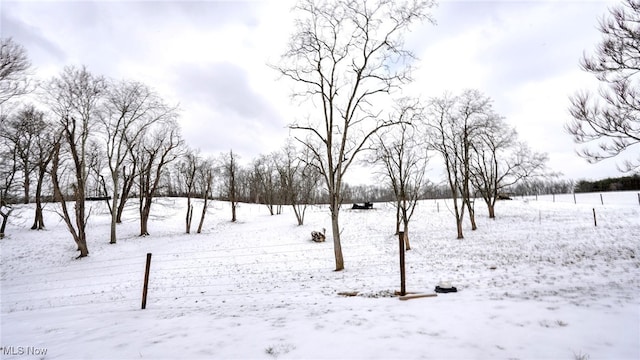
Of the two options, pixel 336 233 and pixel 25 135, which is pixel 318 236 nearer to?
pixel 336 233


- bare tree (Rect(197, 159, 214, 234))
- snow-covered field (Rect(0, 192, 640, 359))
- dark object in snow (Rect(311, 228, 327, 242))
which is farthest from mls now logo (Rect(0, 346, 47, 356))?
bare tree (Rect(197, 159, 214, 234))

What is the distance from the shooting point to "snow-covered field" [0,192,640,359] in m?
3.91

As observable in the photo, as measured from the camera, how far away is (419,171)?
54.3ft

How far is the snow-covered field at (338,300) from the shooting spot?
3906 mm

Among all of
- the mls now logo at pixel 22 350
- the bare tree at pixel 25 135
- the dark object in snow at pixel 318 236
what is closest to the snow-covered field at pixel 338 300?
the mls now logo at pixel 22 350

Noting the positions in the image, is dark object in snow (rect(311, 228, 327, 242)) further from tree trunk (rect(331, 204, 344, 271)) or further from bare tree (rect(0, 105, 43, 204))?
bare tree (rect(0, 105, 43, 204))

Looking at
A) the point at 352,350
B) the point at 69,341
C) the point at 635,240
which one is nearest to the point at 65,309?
the point at 69,341

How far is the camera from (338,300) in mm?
6844

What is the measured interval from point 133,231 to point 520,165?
3681 cm

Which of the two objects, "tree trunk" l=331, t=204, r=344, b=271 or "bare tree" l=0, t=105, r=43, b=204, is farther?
"bare tree" l=0, t=105, r=43, b=204

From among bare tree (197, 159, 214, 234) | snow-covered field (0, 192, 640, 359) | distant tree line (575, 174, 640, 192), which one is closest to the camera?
snow-covered field (0, 192, 640, 359)

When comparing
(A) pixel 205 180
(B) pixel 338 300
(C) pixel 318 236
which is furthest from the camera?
(A) pixel 205 180

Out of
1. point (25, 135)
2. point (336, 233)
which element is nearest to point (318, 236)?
point (336, 233)

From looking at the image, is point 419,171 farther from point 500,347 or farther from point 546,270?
point 500,347
